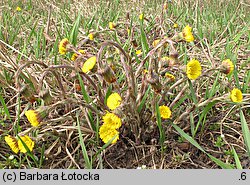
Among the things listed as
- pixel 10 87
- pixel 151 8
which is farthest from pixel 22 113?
pixel 151 8

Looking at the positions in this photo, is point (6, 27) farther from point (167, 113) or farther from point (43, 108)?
point (167, 113)

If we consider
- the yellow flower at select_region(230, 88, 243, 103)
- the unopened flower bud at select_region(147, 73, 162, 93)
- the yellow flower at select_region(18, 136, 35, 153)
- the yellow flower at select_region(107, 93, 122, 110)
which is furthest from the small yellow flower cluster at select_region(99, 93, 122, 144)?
the yellow flower at select_region(230, 88, 243, 103)

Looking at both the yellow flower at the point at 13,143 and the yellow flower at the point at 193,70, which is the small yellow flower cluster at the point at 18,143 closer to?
the yellow flower at the point at 13,143

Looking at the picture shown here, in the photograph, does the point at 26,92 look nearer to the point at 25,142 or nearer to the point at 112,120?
the point at 25,142

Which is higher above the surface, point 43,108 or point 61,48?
point 61,48

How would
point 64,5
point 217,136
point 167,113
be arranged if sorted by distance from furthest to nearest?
point 64,5 < point 217,136 < point 167,113

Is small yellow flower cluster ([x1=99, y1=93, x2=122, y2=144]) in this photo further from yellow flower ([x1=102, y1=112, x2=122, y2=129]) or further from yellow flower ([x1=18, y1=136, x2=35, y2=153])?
yellow flower ([x1=18, y1=136, x2=35, y2=153])
